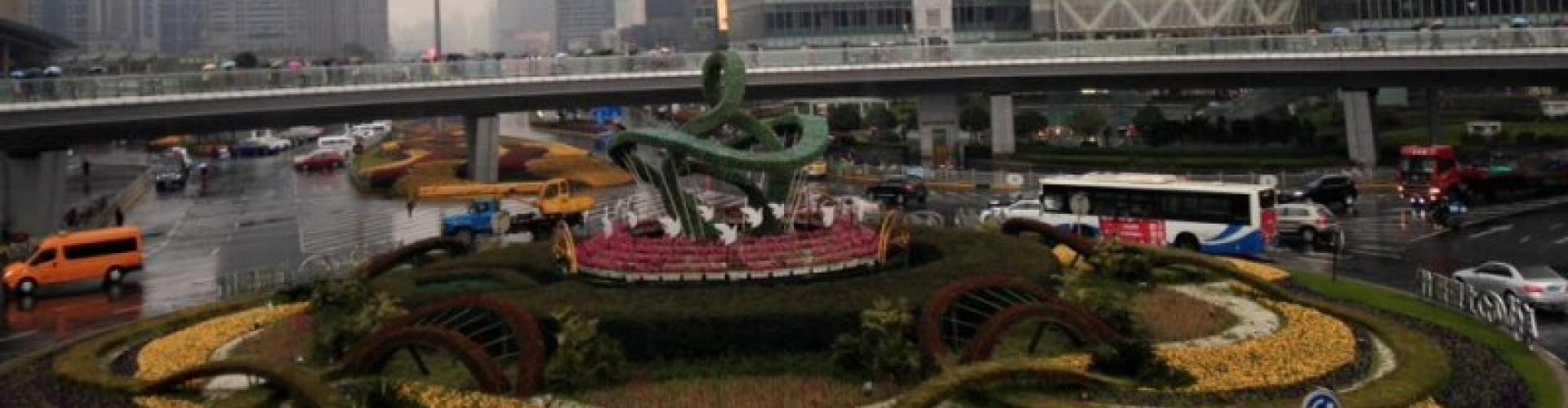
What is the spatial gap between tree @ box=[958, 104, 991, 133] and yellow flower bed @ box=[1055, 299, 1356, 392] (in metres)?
69.9

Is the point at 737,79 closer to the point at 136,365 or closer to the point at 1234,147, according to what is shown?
the point at 136,365

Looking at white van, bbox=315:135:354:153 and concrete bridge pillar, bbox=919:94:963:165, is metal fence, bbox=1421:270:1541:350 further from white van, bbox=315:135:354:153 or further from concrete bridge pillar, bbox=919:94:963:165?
white van, bbox=315:135:354:153

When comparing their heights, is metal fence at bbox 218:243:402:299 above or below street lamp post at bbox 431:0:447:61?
below

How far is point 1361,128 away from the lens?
62375 mm

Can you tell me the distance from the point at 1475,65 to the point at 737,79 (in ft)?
141

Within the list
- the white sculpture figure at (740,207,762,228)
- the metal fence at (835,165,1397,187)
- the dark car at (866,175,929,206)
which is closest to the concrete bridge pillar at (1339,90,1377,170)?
the metal fence at (835,165,1397,187)

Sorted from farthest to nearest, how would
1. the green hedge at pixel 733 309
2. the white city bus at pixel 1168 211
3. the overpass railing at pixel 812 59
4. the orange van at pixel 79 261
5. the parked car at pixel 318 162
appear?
the parked car at pixel 318 162 < the overpass railing at pixel 812 59 < the white city bus at pixel 1168 211 < the orange van at pixel 79 261 < the green hedge at pixel 733 309

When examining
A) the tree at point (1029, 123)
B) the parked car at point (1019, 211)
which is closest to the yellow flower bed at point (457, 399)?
the parked car at point (1019, 211)

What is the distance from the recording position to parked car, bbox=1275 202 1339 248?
38.0 m

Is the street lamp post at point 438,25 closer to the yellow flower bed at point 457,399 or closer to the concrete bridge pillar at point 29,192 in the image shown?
the concrete bridge pillar at point 29,192

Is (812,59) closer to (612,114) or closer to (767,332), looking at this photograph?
(612,114)

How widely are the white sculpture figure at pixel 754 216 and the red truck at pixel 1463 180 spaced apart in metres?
33.7

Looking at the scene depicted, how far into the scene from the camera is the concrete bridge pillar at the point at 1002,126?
7275 centimetres

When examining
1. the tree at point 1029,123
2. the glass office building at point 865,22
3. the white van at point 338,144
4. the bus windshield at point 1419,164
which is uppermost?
the glass office building at point 865,22
